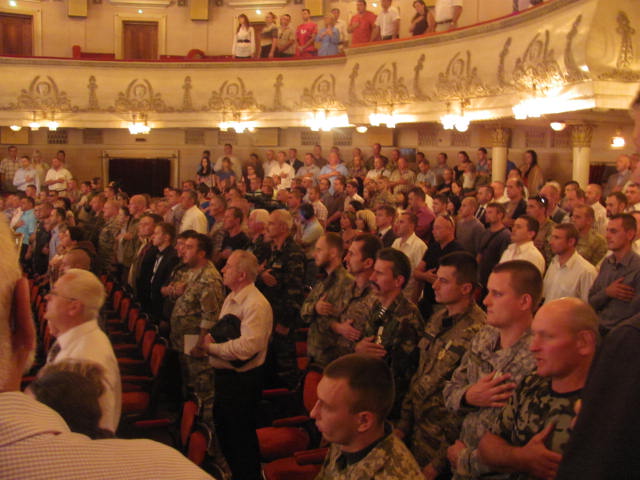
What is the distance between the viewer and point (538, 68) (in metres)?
9.91

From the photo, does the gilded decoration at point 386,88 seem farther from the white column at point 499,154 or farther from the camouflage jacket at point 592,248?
the camouflage jacket at point 592,248

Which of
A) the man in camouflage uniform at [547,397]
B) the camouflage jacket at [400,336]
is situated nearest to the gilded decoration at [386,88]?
the camouflage jacket at [400,336]

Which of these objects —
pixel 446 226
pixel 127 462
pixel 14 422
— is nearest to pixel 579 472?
pixel 127 462

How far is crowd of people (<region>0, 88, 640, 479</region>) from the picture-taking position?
2.42 m

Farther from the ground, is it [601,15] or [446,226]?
[601,15]

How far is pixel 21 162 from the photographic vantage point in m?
17.5

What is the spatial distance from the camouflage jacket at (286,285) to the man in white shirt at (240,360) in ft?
4.55

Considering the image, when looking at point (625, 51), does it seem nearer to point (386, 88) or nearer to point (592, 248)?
point (592, 248)

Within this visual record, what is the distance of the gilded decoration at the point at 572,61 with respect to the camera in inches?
353

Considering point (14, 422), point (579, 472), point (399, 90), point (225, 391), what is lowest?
point (225, 391)

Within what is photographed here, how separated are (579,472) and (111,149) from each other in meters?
19.8

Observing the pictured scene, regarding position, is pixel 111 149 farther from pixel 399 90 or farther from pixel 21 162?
pixel 399 90

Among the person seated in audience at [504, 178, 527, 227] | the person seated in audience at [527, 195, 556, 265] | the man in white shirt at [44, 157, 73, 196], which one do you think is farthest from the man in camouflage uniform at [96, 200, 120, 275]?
the man in white shirt at [44, 157, 73, 196]

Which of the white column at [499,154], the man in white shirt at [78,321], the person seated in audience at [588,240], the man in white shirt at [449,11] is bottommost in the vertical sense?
the man in white shirt at [78,321]
